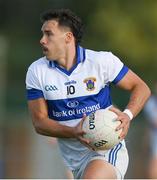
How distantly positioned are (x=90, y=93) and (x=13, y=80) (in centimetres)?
1379

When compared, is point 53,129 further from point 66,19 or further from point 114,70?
point 66,19

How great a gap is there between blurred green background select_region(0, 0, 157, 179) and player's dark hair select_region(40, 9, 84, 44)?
7.11 metres

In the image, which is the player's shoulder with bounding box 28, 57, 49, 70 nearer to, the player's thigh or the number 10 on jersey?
the number 10 on jersey

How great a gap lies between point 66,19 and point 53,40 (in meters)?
0.28

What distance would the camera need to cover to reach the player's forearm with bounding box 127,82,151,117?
375 inches

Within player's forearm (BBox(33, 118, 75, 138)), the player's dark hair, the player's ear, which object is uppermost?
the player's dark hair

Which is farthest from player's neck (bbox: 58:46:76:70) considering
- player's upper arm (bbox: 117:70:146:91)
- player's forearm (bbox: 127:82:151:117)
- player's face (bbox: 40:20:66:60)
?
player's forearm (bbox: 127:82:151:117)

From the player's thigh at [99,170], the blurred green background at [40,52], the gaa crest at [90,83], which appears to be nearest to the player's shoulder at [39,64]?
the gaa crest at [90,83]

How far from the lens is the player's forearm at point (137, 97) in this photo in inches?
375

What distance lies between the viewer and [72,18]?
9688 millimetres

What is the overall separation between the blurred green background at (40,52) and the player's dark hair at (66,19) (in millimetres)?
7110

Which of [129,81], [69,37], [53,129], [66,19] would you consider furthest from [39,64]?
[129,81]

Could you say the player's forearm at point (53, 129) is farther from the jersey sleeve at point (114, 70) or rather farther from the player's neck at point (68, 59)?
the jersey sleeve at point (114, 70)

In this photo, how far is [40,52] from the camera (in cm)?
2252
